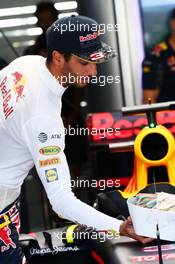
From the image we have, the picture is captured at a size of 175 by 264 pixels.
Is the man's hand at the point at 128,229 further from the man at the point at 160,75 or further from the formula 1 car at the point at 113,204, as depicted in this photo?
the man at the point at 160,75

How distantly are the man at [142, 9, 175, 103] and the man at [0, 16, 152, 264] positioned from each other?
90.1 inches

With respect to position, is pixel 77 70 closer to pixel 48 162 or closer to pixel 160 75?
pixel 48 162

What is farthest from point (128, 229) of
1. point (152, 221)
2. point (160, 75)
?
point (160, 75)

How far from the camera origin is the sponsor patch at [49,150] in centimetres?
302

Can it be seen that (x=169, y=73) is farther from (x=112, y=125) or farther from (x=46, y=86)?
(x=46, y=86)

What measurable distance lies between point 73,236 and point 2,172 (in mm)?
961

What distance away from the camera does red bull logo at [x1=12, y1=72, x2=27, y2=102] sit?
10.1ft

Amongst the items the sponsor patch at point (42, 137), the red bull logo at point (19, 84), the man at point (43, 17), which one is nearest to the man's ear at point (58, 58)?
the red bull logo at point (19, 84)

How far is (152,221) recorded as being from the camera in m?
2.91

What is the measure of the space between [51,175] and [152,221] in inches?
16.9

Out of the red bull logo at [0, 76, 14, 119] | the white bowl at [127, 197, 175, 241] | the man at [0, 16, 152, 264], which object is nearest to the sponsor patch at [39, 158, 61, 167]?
the man at [0, 16, 152, 264]

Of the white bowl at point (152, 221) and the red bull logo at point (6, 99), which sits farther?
the red bull logo at point (6, 99)

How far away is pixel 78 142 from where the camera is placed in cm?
593

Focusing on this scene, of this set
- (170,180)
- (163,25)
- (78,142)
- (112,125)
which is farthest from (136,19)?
(170,180)
